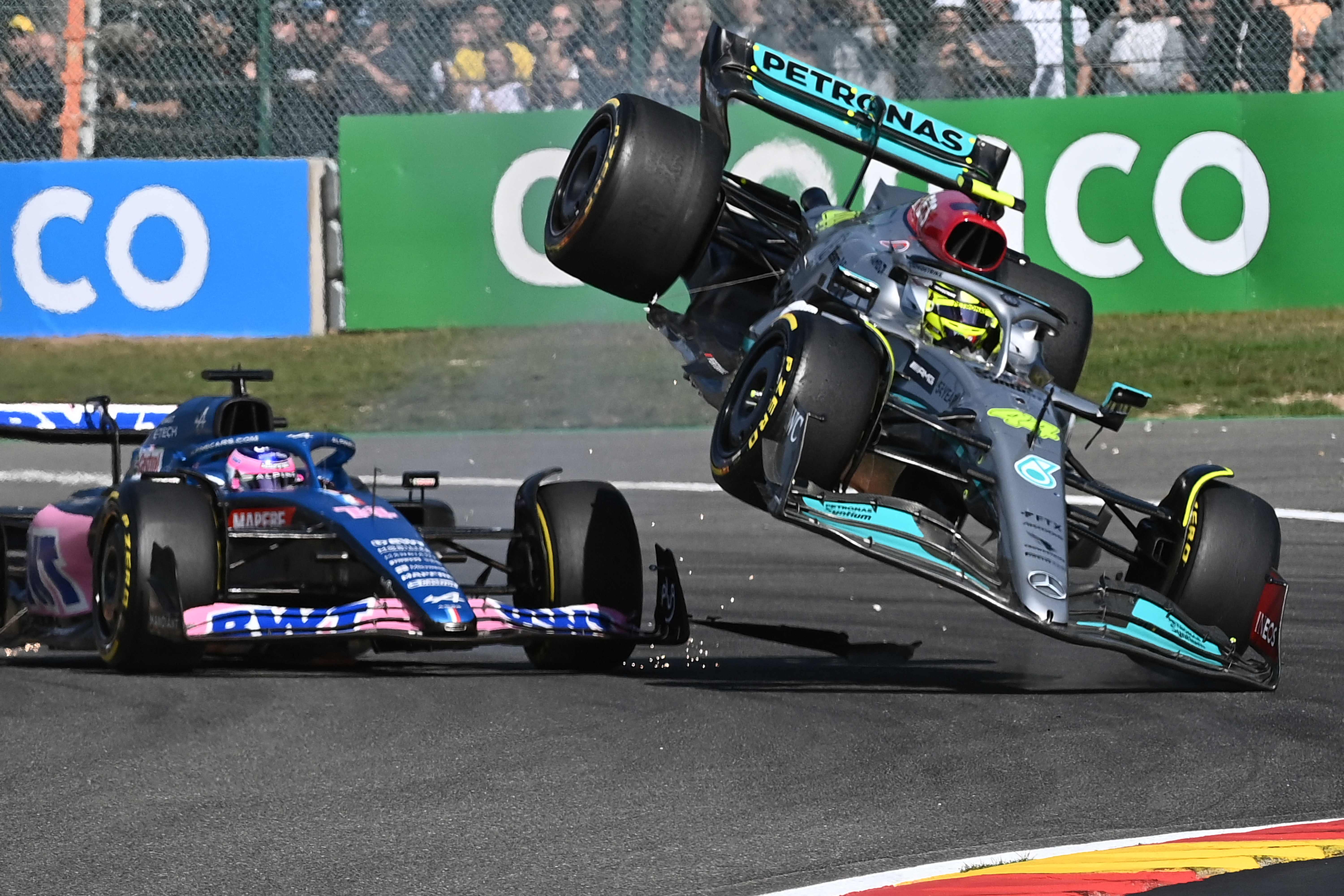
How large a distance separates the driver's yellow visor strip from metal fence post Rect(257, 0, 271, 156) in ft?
36.5

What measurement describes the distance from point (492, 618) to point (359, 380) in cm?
740

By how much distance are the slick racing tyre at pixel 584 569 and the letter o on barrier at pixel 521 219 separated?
646cm

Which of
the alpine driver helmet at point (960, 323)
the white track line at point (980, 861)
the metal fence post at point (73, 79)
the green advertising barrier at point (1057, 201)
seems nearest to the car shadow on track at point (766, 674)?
the alpine driver helmet at point (960, 323)

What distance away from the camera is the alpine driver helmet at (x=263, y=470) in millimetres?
7562

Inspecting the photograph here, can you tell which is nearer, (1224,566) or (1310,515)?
(1224,566)

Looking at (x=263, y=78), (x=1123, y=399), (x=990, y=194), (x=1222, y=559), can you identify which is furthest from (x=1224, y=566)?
(x=263, y=78)

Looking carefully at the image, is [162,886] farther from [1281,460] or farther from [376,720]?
[1281,460]

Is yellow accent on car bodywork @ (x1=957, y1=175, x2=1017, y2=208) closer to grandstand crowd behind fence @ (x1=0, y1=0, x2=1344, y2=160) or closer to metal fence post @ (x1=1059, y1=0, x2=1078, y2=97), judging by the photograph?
grandstand crowd behind fence @ (x1=0, y1=0, x2=1344, y2=160)

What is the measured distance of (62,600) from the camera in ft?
25.5

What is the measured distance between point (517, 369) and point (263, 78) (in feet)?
9.21

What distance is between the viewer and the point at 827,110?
8.16 metres

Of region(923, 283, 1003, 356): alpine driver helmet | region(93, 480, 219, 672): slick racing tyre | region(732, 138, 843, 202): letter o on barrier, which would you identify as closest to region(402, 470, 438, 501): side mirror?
region(93, 480, 219, 672): slick racing tyre

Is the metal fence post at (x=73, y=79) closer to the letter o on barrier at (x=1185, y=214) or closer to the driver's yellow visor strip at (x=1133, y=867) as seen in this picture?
the letter o on barrier at (x=1185, y=214)

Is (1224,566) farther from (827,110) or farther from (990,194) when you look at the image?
(827,110)
